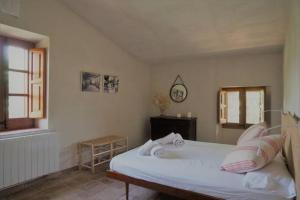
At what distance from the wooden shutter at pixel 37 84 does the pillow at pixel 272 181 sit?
3.01 m

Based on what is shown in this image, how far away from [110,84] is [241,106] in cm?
293

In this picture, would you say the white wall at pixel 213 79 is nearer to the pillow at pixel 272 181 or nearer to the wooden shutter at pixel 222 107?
the wooden shutter at pixel 222 107

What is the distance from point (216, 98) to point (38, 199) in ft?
12.9

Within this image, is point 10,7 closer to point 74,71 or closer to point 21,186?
point 74,71

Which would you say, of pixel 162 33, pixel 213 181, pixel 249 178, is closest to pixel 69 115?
pixel 162 33

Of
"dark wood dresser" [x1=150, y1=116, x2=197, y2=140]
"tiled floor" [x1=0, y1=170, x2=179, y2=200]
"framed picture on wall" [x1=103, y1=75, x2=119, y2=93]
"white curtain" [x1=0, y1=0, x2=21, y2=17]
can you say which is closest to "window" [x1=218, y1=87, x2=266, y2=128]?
"dark wood dresser" [x1=150, y1=116, x2=197, y2=140]

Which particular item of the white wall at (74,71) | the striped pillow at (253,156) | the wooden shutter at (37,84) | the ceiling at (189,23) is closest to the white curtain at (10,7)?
the white wall at (74,71)

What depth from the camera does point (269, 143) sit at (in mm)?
2047

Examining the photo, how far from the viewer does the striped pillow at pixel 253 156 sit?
185 centimetres

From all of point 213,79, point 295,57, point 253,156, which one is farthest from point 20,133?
point 213,79

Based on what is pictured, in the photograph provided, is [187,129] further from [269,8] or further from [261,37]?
[269,8]

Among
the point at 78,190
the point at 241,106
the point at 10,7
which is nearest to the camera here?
the point at 10,7

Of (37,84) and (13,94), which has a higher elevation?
(37,84)

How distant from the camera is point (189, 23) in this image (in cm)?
351
